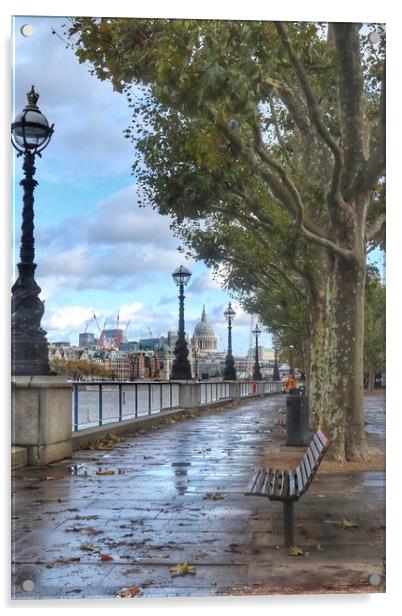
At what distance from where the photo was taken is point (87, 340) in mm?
5449

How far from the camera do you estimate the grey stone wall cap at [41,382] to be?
7243 millimetres

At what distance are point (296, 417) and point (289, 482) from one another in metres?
5.64

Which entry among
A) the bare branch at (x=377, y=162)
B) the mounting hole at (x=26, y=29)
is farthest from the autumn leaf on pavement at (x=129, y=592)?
the mounting hole at (x=26, y=29)

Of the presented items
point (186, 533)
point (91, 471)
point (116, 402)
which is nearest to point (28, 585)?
point (186, 533)

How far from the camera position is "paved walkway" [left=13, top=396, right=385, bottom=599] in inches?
194

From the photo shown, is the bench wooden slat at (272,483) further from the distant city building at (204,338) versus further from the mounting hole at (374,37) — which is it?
the mounting hole at (374,37)

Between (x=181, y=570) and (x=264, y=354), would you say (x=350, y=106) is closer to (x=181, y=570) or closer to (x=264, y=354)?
(x=264, y=354)

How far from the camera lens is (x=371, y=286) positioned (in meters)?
6.83

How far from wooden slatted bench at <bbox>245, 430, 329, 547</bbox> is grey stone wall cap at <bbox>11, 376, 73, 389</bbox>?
7.49 ft

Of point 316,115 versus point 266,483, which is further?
point 316,115

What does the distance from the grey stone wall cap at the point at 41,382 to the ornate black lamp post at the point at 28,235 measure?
128 centimetres

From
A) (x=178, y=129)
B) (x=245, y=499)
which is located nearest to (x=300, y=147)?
(x=178, y=129)

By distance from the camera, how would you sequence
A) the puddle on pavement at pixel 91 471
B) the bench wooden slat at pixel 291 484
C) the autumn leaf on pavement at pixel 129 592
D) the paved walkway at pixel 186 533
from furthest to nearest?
1. the puddle on pavement at pixel 91 471
2. the bench wooden slat at pixel 291 484
3. the paved walkway at pixel 186 533
4. the autumn leaf on pavement at pixel 129 592

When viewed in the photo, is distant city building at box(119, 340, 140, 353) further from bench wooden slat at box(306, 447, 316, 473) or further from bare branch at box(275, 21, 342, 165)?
bare branch at box(275, 21, 342, 165)
